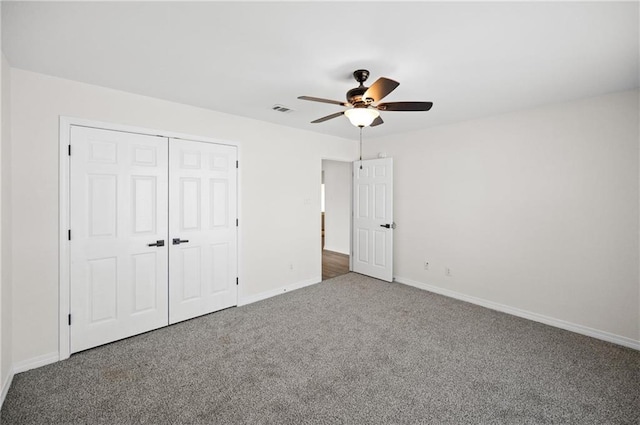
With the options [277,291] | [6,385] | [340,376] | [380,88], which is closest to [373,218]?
[277,291]

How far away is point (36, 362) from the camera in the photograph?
2.46m

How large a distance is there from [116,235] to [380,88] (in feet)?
9.23

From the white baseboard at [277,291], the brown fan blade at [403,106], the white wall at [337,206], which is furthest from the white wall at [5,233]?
the white wall at [337,206]

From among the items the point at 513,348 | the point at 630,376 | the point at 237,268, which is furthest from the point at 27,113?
the point at 630,376

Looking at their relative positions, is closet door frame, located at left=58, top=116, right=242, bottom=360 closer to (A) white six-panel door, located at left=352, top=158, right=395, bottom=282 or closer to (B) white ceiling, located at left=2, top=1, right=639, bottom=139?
(B) white ceiling, located at left=2, top=1, right=639, bottom=139

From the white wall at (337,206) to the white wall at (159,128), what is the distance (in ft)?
6.29

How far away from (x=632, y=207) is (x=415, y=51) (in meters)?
2.71

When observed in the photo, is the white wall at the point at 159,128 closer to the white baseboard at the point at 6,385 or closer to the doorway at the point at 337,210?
the white baseboard at the point at 6,385

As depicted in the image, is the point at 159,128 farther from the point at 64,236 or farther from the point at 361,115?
the point at 361,115

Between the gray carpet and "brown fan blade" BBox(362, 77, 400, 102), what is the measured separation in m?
2.22

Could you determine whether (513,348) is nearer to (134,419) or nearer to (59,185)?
(134,419)

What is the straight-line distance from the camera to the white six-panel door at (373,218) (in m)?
4.82

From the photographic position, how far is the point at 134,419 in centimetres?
189

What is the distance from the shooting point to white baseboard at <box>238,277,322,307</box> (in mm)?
3886
